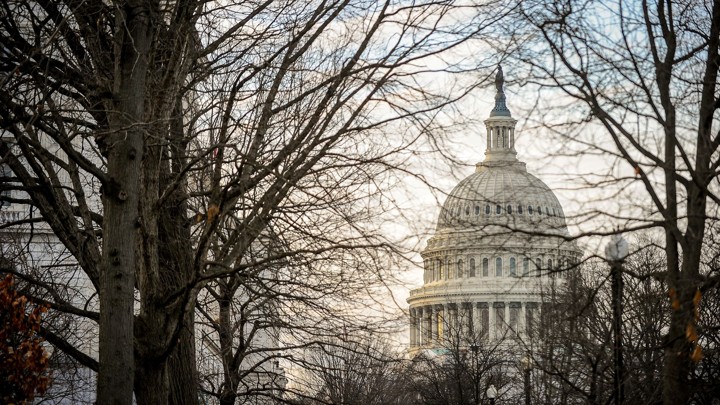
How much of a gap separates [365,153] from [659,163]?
381 centimetres

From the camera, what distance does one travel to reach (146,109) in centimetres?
1177

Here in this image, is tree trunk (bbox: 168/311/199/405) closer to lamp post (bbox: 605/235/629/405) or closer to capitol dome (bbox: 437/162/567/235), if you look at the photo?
capitol dome (bbox: 437/162/567/235)

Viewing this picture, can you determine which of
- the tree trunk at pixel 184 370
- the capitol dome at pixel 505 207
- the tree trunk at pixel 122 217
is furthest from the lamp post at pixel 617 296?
the tree trunk at pixel 184 370

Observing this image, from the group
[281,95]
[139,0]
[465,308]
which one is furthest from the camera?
[465,308]

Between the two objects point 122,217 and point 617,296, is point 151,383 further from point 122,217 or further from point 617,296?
point 617,296

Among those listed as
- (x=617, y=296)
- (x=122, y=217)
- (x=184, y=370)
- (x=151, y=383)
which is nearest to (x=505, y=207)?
(x=122, y=217)

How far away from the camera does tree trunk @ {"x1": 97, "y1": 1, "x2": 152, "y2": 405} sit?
1045 centimetres

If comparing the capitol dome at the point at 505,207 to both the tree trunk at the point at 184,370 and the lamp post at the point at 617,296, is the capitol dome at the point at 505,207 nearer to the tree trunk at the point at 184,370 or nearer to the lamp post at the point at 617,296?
the lamp post at the point at 617,296

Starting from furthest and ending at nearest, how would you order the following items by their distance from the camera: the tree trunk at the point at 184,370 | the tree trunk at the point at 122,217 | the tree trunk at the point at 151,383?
the tree trunk at the point at 184,370
the tree trunk at the point at 151,383
the tree trunk at the point at 122,217

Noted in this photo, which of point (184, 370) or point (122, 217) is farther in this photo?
point (184, 370)

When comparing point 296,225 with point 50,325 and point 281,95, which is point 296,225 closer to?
point 281,95

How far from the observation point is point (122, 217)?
10664mm

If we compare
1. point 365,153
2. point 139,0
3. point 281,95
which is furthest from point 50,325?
point 139,0

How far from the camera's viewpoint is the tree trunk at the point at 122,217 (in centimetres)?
1045
